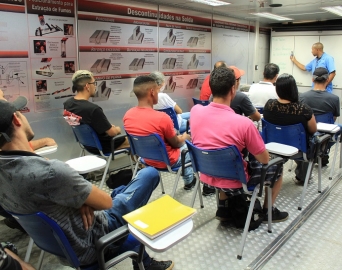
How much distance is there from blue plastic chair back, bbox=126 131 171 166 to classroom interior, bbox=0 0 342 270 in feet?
2.14

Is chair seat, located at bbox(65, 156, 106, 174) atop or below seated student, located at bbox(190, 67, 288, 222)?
below

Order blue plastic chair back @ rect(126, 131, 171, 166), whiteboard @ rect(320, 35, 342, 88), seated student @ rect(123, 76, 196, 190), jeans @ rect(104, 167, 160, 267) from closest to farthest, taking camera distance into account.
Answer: jeans @ rect(104, 167, 160, 267)
blue plastic chair back @ rect(126, 131, 171, 166)
seated student @ rect(123, 76, 196, 190)
whiteboard @ rect(320, 35, 342, 88)

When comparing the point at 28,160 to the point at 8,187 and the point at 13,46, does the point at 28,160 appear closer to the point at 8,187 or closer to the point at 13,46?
the point at 8,187

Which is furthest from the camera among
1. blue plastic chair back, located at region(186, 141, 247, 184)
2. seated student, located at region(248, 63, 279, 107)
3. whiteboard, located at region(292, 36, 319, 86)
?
whiteboard, located at region(292, 36, 319, 86)

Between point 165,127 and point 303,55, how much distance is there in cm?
547

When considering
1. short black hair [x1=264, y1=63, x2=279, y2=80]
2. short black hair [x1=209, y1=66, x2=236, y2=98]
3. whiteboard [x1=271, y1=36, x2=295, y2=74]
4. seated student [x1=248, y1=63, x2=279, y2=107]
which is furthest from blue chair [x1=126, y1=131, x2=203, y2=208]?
whiteboard [x1=271, y1=36, x2=295, y2=74]

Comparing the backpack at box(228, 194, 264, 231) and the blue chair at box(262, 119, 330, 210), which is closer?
the backpack at box(228, 194, 264, 231)

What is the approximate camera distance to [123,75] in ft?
13.9

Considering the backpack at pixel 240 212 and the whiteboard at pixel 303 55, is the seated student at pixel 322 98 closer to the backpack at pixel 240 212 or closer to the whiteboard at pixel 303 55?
the backpack at pixel 240 212

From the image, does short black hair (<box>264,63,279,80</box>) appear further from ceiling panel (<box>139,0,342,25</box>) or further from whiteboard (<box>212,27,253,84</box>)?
whiteboard (<box>212,27,253,84</box>)

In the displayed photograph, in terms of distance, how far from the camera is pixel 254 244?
2.48 meters

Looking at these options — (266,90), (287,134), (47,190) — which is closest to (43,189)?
(47,190)

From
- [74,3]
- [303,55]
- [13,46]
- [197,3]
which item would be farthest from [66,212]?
[303,55]

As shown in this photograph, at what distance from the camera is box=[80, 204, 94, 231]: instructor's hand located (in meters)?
1.40
